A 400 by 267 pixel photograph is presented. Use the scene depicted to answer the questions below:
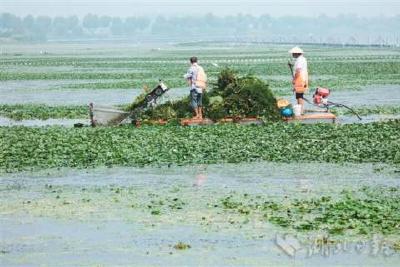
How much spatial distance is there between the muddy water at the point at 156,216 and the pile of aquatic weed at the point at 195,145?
2.87ft

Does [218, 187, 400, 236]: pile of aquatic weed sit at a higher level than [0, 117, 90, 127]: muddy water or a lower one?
higher

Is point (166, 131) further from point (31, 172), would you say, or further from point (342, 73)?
point (342, 73)

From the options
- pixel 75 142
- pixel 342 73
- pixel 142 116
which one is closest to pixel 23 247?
pixel 75 142

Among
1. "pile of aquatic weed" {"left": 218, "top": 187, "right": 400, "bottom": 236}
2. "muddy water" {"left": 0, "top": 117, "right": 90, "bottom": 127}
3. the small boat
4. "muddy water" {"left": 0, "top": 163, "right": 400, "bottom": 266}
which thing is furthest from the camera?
"muddy water" {"left": 0, "top": 117, "right": 90, "bottom": 127}

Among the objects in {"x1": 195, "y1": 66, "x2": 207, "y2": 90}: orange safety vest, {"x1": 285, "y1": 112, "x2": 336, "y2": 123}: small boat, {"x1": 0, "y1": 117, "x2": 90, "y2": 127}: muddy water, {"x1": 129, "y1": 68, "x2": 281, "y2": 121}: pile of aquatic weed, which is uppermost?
{"x1": 195, "y1": 66, "x2": 207, "y2": 90}: orange safety vest

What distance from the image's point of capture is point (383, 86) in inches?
1716

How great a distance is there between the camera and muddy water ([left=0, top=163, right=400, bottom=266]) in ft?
37.2

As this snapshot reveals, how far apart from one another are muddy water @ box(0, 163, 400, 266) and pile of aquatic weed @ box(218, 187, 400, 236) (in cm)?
35

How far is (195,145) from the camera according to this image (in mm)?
20703

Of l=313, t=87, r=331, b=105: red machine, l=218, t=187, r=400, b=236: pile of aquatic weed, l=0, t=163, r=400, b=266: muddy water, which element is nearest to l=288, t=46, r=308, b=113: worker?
l=313, t=87, r=331, b=105: red machine

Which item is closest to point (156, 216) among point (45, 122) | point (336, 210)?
point (336, 210)

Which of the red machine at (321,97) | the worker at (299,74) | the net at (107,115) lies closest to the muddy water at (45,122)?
the net at (107,115)

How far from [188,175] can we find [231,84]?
326 inches

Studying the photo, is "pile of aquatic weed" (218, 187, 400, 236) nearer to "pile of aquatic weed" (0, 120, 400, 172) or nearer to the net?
"pile of aquatic weed" (0, 120, 400, 172)
